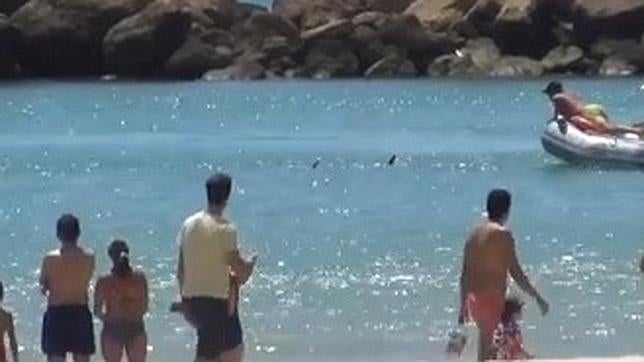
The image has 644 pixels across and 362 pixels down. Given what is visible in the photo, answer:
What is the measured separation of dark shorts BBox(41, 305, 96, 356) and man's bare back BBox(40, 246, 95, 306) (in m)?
0.05

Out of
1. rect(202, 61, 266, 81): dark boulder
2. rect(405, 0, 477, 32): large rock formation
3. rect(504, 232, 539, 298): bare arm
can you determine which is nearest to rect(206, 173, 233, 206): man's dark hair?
rect(504, 232, 539, 298): bare arm

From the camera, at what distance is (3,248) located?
80.1 feet

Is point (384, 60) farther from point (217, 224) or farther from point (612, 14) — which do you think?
point (217, 224)

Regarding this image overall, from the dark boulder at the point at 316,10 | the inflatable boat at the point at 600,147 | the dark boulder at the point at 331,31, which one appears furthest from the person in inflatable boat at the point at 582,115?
the dark boulder at the point at 316,10

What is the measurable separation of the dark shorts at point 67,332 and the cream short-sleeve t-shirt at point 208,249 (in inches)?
31.5

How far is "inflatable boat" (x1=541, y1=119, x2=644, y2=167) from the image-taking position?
99.3ft

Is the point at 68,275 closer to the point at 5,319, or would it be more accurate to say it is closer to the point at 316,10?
the point at 5,319

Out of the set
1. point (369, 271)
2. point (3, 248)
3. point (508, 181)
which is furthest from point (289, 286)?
point (508, 181)

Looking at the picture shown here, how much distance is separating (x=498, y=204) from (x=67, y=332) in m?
2.40

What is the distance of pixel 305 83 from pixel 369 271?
42.4 m

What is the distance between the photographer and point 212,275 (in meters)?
10.7

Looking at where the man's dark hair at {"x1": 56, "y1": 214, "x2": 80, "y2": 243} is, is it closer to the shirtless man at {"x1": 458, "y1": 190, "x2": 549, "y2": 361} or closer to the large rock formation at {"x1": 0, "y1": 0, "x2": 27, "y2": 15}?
the shirtless man at {"x1": 458, "y1": 190, "x2": 549, "y2": 361}

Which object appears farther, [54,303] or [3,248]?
[3,248]

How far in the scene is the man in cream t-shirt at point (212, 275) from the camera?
10695mm
